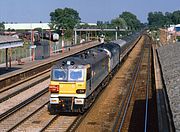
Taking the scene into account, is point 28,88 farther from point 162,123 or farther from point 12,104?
point 162,123

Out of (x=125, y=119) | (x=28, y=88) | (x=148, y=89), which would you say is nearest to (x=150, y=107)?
(x=125, y=119)

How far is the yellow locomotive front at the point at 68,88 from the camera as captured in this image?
18.7 m

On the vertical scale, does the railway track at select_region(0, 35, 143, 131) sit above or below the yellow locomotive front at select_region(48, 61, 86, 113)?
below

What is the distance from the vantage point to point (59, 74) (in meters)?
18.9

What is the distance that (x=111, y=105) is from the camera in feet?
72.4

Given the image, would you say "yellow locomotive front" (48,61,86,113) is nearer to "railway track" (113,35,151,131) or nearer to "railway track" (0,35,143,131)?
"railway track" (0,35,143,131)

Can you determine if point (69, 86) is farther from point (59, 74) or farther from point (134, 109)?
point (134, 109)

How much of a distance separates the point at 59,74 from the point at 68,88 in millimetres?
831

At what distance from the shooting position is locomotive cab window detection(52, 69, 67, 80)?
61.9 ft

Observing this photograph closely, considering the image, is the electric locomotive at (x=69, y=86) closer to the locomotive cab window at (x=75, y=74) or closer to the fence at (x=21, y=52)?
the locomotive cab window at (x=75, y=74)

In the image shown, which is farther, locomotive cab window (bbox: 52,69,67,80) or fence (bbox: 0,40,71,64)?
fence (bbox: 0,40,71,64)

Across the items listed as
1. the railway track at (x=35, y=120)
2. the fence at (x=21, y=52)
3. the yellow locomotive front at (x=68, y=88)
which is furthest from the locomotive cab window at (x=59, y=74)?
the fence at (x=21, y=52)

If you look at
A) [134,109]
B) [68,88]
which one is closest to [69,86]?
[68,88]

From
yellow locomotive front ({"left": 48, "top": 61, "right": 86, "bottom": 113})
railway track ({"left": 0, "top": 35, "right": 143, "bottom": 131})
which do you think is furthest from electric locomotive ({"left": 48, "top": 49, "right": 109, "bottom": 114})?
railway track ({"left": 0, "top": 35, "right": 143, "bottom": 131})
